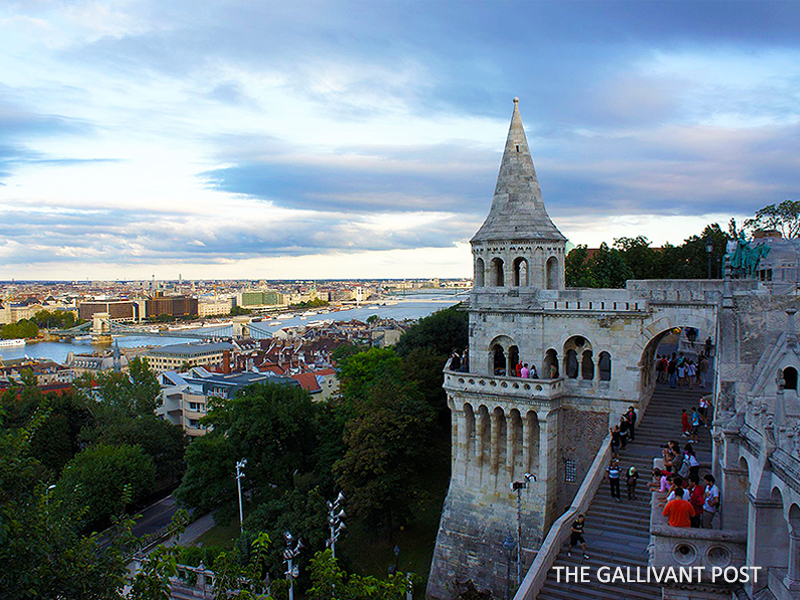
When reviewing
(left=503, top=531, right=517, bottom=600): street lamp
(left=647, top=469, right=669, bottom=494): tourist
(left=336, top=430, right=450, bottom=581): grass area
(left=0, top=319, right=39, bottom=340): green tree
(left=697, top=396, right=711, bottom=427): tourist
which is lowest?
(left=0, top=319, right=39, bottom=340): green tree

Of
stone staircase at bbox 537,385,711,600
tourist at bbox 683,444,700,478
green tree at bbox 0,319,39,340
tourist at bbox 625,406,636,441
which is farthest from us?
green tree at bbox 0,319,39,340

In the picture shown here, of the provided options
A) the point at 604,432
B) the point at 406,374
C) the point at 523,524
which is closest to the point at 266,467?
the point at 406,374

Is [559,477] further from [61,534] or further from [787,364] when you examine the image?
[61,534]

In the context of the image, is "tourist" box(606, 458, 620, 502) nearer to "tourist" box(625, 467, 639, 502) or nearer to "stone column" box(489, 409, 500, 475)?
"tourist" box(625, 467, 639, 502)

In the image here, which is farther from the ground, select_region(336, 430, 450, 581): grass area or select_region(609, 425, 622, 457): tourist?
select_region(609, 425, 622, 457): tourist

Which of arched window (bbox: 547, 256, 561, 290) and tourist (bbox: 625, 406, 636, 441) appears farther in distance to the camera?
arched window (bbox: 547, 256, 561, 290)

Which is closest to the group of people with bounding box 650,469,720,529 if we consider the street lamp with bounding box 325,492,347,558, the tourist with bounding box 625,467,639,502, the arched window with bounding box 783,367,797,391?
the arched window with bounding box 783,367,797,391

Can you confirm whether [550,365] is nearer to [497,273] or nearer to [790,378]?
[497,273]

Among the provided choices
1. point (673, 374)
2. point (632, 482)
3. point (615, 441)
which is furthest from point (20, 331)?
point (632, 482)

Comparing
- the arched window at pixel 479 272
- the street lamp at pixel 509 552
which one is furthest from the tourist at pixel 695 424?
the arched window at pixel 479 272
